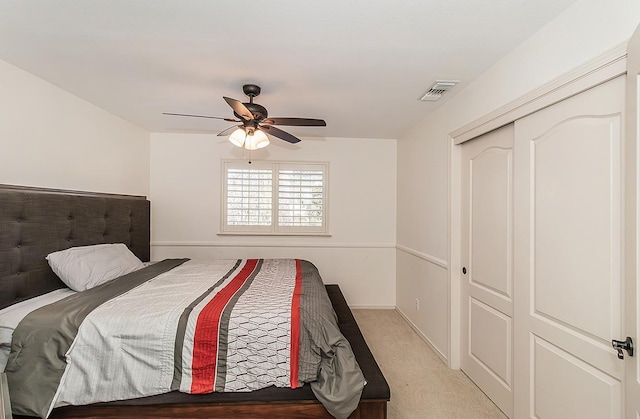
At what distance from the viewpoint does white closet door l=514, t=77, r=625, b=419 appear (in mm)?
1350

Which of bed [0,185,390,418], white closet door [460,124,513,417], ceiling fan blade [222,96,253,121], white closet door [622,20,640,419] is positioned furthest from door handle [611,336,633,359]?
ceiling fan blade [222,96,253,121]

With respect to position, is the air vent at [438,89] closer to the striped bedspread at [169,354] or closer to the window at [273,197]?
the window at [273,197]

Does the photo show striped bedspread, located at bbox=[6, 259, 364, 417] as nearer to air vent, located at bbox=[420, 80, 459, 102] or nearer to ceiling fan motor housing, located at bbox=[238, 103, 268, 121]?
ceiling fan motor housing, located at bbox=[238, 103, 268, 121]

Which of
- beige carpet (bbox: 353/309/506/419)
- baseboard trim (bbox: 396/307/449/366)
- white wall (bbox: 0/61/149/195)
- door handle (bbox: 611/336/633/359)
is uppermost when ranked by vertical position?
white wall (bbox: 0/61/149/195)

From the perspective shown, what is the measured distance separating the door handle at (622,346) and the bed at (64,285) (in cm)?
107

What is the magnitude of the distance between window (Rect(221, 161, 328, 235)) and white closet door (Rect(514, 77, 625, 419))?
8.93 ft

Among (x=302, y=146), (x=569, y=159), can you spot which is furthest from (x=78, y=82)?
(x=569, y=159)

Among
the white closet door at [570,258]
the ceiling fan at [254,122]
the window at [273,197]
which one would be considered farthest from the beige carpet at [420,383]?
the ceiling fan at [254,122]

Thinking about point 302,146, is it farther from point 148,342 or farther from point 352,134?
point 148,342

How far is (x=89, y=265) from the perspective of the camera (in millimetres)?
2424

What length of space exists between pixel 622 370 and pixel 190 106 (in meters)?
3.57

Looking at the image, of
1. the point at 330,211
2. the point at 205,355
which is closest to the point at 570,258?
the point at 205,355

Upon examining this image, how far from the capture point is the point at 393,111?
317 cm

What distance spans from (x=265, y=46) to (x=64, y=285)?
8.02ft
